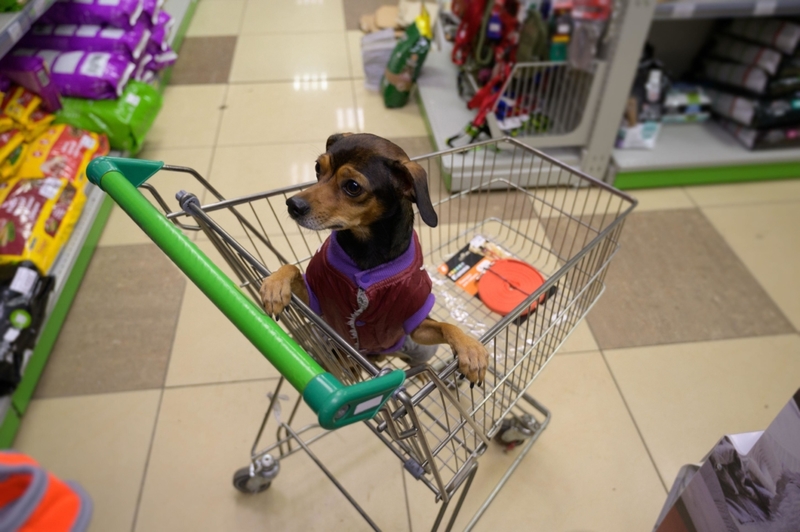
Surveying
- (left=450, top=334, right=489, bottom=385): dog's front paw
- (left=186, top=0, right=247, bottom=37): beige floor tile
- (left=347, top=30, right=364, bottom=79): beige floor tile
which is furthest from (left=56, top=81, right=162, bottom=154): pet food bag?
(left=450, top=334, right=489, bottom=385): dog's front paw

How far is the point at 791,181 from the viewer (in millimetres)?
2555

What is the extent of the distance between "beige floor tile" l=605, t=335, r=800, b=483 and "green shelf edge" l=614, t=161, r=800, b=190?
936 millimetres

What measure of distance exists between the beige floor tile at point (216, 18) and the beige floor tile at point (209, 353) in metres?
2.72

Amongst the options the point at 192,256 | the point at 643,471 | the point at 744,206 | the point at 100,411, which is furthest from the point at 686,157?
the point at 100,411

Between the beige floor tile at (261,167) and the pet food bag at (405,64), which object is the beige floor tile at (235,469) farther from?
the pet food bag at (405,64)

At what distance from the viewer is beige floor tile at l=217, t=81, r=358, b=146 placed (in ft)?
9.06

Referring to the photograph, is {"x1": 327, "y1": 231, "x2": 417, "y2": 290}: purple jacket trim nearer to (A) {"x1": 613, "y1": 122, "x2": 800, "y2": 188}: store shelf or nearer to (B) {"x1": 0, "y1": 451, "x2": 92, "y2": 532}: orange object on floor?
(B) {"x1": 0, "y1": 451, "x2": 92, "y2": 532}: orange object on floor

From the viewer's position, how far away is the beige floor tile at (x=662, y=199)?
2389mm

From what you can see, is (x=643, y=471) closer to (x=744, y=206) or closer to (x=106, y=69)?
(x=744, y=206)

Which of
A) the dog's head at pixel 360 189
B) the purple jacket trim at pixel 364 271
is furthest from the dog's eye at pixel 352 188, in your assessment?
the purple jacket trim at pixel 364 271

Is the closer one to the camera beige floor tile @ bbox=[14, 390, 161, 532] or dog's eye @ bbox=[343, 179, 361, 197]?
dog's eye @ bbox=[343, 179, 361, 197]

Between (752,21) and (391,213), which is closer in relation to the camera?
(391,213)

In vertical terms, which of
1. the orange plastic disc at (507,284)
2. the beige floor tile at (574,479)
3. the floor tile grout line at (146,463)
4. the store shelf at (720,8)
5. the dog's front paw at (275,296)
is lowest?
the floor tile grout line at (146,463)

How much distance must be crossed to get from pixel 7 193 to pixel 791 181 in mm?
3569
